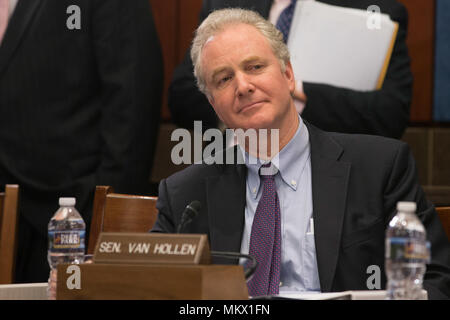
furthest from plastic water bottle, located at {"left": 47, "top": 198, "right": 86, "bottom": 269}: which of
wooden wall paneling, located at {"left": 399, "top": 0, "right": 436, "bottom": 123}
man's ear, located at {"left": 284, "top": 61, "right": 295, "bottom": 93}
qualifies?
wooden wall paneling, located at {"left": 399, "top": 0, "right": 436, "bottom": 123}

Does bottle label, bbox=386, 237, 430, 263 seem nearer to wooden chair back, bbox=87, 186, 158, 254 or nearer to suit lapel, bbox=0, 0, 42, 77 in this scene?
wooden chair back, bbox=87, 186, 158, 254

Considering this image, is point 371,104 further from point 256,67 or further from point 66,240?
point 66,240

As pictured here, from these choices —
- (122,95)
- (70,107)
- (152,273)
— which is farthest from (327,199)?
(70,107)

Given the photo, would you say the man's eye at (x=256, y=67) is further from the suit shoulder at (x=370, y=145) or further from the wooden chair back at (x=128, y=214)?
the wooden chair back at (x=128, y=214)

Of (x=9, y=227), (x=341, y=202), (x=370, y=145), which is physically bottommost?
(x=9, y=227)

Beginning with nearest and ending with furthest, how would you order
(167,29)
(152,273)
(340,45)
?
(152,273) → (340,45) → (167,29)

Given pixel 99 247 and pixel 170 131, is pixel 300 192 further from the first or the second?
pixel 170 131

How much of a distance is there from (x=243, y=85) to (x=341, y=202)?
0.39 m

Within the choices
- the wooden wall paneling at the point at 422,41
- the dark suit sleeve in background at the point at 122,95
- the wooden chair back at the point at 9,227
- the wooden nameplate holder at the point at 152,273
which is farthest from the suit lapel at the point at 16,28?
the wooden nameplate holder at the point at 152,273

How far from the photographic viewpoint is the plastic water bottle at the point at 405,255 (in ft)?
3.84

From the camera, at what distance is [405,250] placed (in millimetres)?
1169

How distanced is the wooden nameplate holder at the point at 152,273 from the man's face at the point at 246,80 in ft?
2.26
